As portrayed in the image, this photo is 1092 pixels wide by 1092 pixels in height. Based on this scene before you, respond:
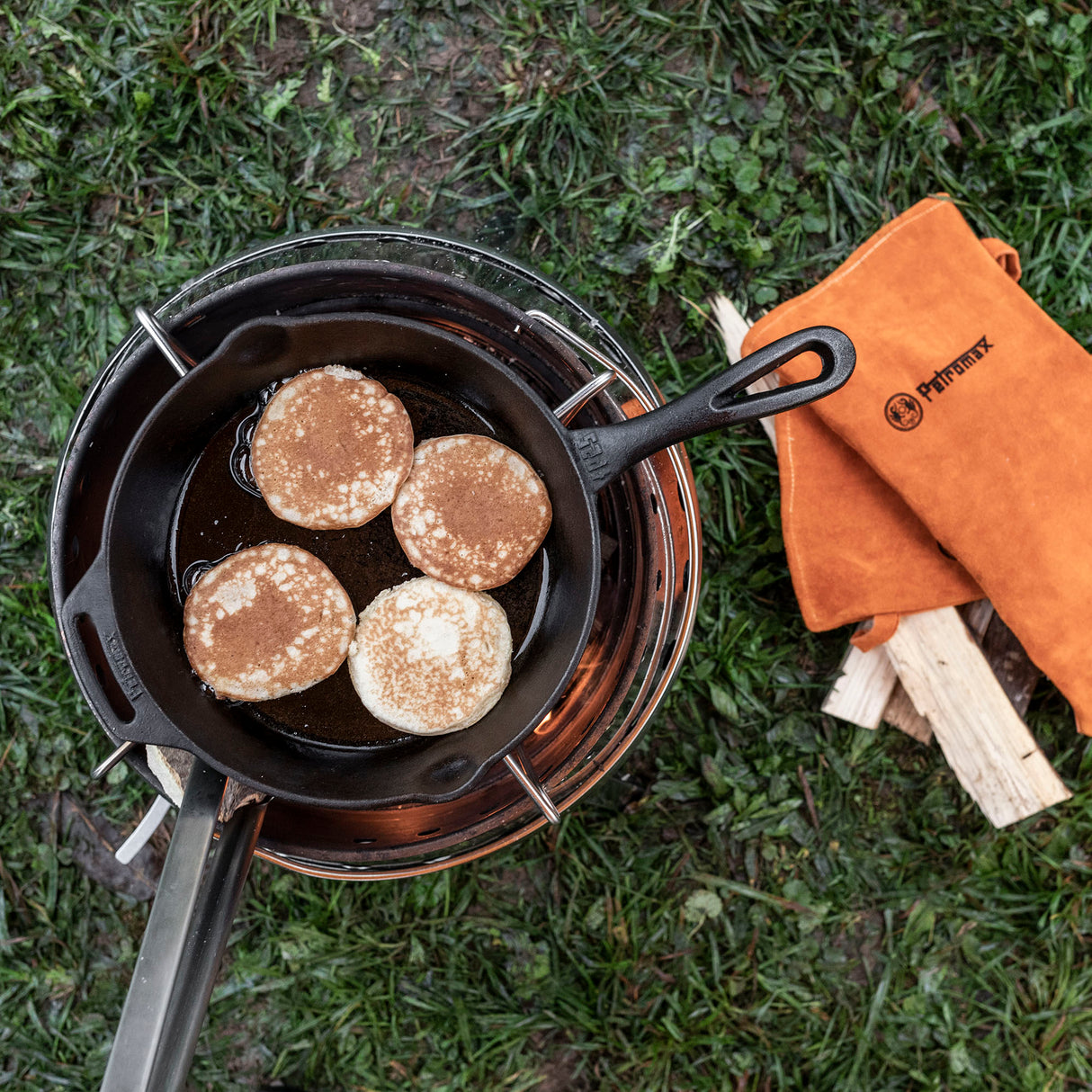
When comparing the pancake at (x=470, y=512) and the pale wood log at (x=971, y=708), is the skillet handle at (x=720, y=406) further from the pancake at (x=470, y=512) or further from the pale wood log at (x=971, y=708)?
the pale wood log at (x=971, y=708)

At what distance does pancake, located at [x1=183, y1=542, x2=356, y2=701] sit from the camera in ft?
4.88

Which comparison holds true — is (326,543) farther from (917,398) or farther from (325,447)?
(917,398)

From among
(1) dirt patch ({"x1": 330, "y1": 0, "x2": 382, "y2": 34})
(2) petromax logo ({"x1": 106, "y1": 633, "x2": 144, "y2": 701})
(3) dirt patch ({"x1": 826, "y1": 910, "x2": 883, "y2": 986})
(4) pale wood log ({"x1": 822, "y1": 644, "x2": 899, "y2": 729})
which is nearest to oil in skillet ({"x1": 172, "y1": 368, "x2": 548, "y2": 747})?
(2) petromax logo ({"x1": 106, "y1": 633, "x2": 144, "y2": 701})

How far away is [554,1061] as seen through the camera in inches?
76.7

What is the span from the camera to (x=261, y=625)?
1.49m

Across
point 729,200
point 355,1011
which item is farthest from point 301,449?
point 355,1011

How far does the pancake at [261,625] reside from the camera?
1486 mm

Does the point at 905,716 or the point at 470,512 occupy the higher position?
the point at 470,512

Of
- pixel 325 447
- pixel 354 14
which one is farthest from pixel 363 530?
pixel 354 14

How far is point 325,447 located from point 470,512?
0.97ft

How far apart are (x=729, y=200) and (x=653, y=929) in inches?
67.3

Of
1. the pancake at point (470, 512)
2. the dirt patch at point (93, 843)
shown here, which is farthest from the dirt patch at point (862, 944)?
the dirt patch at point (93, 843)

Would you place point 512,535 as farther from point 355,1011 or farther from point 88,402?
point 355,1011

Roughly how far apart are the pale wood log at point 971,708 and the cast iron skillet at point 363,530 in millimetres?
762
